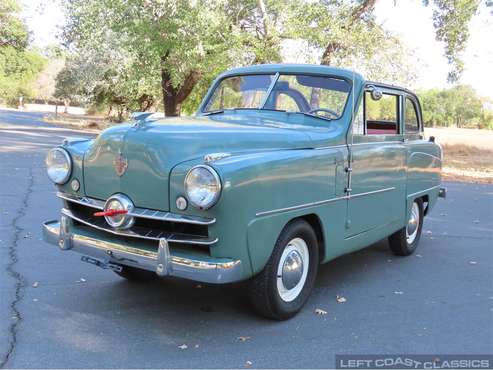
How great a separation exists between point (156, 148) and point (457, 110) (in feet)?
304

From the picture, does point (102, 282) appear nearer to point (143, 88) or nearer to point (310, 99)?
point (310, 99)

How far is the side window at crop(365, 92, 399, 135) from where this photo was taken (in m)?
5.12

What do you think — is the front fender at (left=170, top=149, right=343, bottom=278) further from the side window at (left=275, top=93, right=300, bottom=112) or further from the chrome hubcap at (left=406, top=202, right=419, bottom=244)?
the chrome hubcap at (left=406, top=202, right=419, bottom=244)

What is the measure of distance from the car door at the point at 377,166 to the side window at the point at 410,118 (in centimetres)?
17

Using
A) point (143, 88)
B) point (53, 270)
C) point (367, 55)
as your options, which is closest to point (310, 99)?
point (53, 270)

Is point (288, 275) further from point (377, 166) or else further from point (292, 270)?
point (377, 166)

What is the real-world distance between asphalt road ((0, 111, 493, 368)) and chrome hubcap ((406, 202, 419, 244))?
0.25 meters

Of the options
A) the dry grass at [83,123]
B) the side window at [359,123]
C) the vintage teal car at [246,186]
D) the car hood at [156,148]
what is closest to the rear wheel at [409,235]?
the vintage teal car at [246,186]

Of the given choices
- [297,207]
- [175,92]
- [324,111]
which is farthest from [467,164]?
[297,207]

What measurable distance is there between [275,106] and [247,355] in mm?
2366

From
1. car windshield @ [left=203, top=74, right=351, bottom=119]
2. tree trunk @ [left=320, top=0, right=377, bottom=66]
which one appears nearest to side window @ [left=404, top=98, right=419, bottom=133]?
car windshield @ [left=203, top=74, right=351, bottom=119]

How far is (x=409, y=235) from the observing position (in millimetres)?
6258

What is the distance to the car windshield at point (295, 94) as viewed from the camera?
4.79 m

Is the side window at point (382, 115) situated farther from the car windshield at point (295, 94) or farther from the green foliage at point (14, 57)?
the green foliage at point (14, 57)
